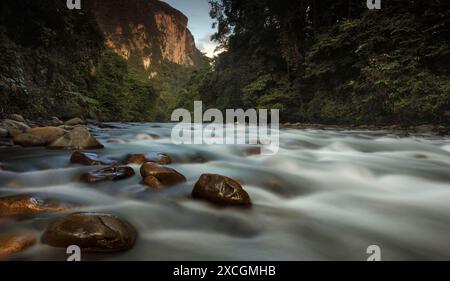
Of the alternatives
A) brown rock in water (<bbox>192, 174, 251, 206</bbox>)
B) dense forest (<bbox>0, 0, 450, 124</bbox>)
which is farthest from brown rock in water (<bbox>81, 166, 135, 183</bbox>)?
dense forest (<bbox>0, 0, 450, 124</bbox>)

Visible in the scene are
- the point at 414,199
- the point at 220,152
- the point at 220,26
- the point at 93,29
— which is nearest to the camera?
the point at 414,199

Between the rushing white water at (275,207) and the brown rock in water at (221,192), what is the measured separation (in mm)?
107

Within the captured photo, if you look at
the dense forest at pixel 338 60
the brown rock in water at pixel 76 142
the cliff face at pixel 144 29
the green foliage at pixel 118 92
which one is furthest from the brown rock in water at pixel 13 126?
the cliff face at pixel 144 29

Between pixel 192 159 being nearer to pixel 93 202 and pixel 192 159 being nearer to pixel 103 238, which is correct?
pixel 93 202

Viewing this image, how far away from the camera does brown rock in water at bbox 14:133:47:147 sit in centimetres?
545

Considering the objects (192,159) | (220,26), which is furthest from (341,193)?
(220,26)

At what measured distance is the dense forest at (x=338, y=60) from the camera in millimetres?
9977

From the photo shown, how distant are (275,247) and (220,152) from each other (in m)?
3.72

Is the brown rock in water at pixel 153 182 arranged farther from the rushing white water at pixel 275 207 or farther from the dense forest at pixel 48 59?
the dense forest at pixel 48 59

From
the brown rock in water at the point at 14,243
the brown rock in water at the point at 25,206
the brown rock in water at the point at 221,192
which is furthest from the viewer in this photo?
the brown rock in water at the point at 221,192

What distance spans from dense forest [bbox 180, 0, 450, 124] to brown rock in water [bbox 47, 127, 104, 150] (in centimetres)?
962

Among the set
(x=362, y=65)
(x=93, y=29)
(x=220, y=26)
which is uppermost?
(x=220, y=26)

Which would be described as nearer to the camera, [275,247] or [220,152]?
[275,247]

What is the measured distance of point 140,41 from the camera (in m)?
112
